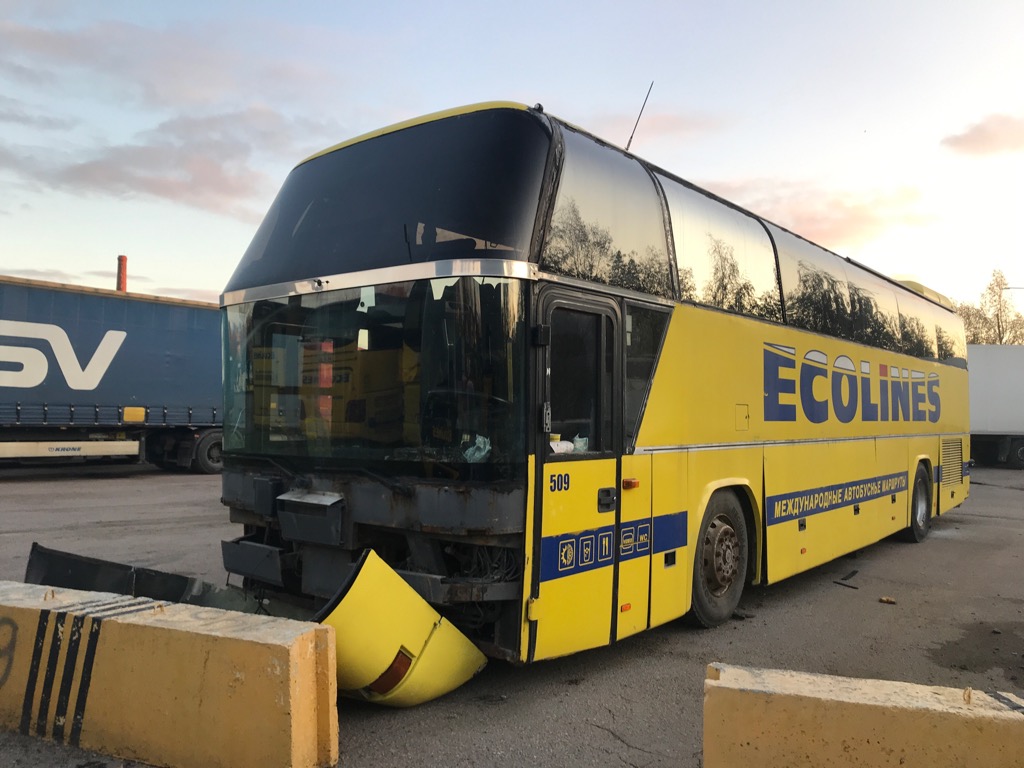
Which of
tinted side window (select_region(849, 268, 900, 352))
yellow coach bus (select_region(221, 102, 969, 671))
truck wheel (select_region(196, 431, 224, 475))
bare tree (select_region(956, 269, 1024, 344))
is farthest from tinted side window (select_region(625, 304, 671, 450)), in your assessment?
bare tree (select_region(956, 269, 1024, 344))

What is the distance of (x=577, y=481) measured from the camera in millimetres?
4785

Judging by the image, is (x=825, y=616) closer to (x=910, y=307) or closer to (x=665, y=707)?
(x=665, y=707)

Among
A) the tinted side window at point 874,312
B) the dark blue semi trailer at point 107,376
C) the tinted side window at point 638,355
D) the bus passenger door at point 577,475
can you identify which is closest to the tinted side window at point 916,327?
the tinted side window at point 874,312

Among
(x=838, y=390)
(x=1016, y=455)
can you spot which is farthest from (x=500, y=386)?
(x=1016, y=455)

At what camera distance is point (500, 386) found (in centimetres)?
443

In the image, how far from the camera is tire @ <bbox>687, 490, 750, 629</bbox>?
6.10 meters

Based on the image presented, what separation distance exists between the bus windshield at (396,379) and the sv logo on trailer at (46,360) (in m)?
13.4

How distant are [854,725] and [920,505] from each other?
377 inches

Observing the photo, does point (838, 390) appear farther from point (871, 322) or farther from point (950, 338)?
point (950, 338)

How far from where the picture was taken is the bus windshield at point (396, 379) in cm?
441

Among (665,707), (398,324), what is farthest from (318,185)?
(665,707)

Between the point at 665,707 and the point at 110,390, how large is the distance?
53.5 feet

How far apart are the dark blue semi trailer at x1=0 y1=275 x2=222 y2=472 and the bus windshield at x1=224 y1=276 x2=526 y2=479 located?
13477mm

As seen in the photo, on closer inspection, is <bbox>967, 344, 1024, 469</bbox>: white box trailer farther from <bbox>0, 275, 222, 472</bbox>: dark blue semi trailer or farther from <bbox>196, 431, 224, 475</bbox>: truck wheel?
<bbox>0, 275, 222, 472</bbox>: dark blue semi trailer
